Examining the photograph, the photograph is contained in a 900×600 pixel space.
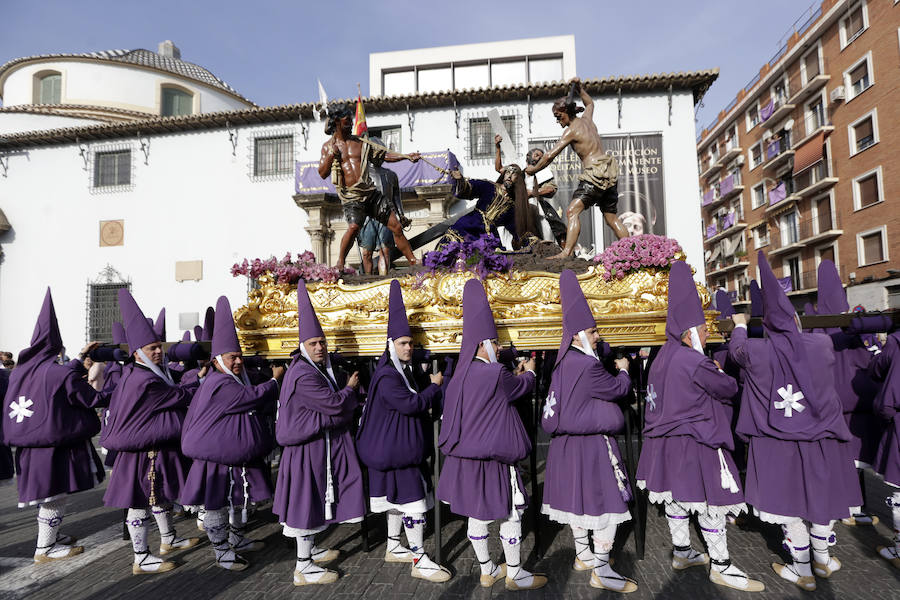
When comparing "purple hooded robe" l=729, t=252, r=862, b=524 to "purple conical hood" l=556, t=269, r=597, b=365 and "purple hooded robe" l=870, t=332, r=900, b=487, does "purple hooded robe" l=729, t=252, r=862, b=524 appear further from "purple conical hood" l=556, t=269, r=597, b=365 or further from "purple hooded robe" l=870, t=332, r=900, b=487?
"purple conical hood" l=556, t=269, r=597, b=365

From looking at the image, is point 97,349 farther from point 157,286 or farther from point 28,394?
point 157,286

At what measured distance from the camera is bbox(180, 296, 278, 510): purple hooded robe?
162 inches

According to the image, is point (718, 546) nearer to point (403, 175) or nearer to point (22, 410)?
point (22, 410)

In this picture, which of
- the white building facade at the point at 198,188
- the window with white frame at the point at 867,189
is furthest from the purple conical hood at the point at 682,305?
the window with white frame at the point at 867,189

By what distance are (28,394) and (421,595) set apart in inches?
158

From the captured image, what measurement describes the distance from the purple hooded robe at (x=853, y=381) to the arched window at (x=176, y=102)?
25.0 meters

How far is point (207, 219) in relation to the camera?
1758cm

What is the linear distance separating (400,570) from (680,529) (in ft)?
7.52

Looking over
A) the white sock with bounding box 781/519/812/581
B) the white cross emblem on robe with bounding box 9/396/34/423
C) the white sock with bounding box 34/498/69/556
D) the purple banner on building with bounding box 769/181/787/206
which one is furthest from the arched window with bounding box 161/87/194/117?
the purple banner on building with bounding box 769/181/787/206

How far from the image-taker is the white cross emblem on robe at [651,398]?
13.6 ft

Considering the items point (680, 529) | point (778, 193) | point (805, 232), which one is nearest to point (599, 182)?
point (680, 529)

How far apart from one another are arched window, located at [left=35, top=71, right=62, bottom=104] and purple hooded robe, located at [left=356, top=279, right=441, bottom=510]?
25.7 m

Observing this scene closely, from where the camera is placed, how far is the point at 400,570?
4.16 m

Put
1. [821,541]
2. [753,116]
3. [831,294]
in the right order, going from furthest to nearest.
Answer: [753,116] → [831,294] → [821,541]
